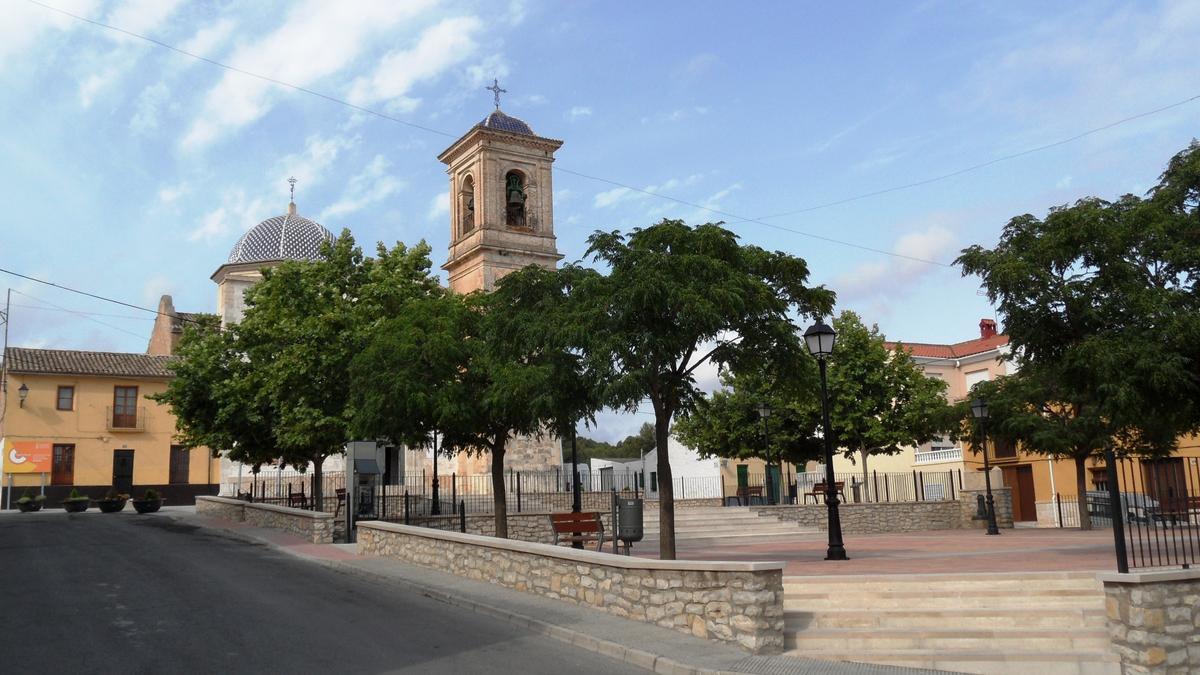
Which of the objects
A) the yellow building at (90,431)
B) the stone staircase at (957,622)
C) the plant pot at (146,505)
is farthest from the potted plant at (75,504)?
the stone staircase at (957,622)

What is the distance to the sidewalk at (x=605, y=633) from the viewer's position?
9062 mm

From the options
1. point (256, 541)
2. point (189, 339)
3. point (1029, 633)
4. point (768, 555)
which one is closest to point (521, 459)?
point (189, 339)

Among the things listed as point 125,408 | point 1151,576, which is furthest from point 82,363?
point 1151,576

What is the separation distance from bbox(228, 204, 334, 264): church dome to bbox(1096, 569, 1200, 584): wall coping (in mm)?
46806

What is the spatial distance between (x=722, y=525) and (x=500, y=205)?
21.2 metres

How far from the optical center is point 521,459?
4006cm

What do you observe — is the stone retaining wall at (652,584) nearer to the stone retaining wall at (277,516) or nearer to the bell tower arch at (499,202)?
the stone retaining wall at (277,516)

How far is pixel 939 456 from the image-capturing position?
44.9 metres

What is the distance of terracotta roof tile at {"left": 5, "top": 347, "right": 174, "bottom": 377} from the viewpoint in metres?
46.4

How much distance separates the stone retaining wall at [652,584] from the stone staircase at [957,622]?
0.66 m

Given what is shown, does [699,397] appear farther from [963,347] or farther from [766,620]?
[963,347]

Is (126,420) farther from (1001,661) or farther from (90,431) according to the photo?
(1001,661)

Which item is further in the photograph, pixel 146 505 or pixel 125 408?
pixel 125 408

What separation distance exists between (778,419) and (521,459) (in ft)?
34.9
